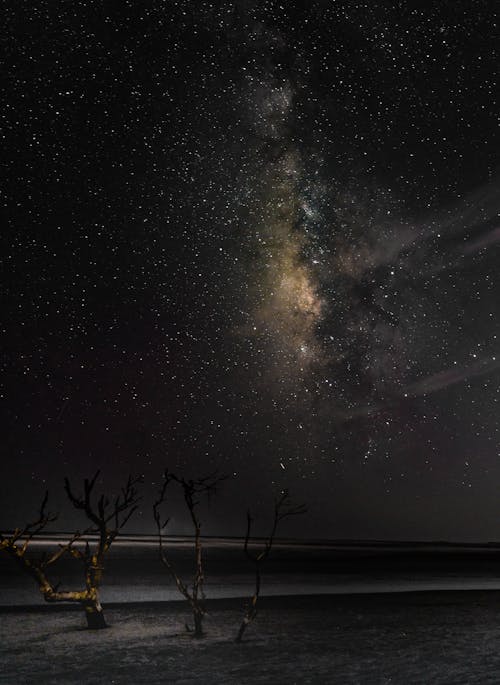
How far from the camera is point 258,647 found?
17.9 m

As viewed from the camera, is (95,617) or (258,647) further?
(95,617)

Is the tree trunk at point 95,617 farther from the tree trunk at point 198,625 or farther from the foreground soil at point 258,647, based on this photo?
the tree trunk at point 198,625

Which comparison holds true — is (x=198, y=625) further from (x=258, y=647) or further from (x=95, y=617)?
(x=95, y=617)

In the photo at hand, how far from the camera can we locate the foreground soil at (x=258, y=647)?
48.0ft

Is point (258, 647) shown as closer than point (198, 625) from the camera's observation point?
Yes

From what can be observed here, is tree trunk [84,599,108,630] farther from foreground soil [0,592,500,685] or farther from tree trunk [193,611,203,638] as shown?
tree trunk [193,611,203,638]

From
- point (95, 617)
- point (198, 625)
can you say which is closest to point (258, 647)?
point (198, 625)

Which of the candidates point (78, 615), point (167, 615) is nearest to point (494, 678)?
point (167, 615)

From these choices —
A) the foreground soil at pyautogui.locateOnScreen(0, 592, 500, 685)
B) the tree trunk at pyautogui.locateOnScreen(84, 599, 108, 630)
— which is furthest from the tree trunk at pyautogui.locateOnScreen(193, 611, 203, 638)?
the tree trunk at pyautogui.locateOnScreen(84, 599, 108, 630)

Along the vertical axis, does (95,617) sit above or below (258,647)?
above

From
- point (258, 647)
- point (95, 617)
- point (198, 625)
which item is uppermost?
point (95, 617)

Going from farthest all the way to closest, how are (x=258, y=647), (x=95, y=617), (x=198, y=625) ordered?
(x=95, y=617), (x=198, y=625), (x=258, y=647)

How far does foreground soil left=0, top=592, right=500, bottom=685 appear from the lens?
1462 cm

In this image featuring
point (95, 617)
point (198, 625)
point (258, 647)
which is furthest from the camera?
point (95, 617)
